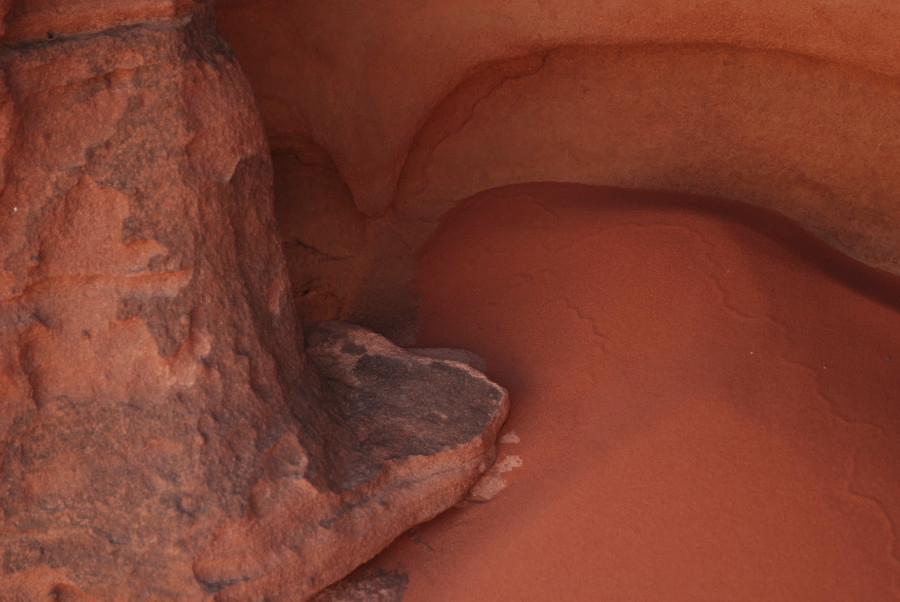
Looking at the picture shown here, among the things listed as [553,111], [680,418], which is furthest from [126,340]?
[553,111]

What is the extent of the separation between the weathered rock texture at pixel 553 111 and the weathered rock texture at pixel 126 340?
56.2 inches

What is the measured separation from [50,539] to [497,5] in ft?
7.83

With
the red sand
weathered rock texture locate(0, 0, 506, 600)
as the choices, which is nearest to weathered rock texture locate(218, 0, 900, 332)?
the red sand

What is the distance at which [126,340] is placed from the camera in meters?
2.06

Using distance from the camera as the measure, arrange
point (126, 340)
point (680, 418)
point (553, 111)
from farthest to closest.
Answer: point (553, 111) → point (680, 418) → point (126, 340)

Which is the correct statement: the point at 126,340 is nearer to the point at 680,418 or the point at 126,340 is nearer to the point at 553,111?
the point at 680,418

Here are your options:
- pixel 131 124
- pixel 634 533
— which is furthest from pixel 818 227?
pixel 131 124

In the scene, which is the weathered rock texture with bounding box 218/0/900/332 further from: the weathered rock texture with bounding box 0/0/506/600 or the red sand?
the weathered rock texture with bounding box 0/0/506/600

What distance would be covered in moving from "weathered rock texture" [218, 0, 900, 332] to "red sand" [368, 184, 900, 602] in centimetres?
29

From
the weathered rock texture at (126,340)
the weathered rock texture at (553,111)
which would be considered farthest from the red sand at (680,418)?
the weathered rock texture at (126,340)

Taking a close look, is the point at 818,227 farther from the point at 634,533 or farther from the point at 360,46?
the point at 360,46

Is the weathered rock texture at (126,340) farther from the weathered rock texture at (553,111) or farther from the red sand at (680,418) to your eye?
the weathered rock texture at (553,111)

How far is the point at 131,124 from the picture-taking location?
2055mm

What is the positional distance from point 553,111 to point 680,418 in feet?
5.43
